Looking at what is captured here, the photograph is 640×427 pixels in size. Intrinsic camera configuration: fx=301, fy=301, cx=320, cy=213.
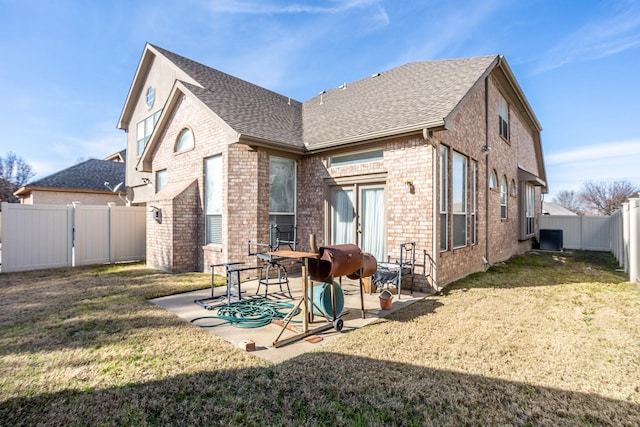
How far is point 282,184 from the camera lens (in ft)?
28.5

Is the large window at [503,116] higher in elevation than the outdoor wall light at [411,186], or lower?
higher

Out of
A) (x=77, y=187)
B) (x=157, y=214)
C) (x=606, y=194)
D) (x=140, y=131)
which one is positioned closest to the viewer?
(x=157, y=214)

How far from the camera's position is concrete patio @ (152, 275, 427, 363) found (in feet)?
12.6

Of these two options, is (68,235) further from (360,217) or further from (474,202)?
(474,202)

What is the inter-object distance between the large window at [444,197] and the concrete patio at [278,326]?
1.51m

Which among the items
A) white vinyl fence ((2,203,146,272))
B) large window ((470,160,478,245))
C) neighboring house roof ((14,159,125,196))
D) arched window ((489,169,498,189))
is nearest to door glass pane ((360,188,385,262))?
large window ((470,160,478,245))

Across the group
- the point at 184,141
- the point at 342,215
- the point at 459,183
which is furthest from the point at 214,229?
the point at 459,183

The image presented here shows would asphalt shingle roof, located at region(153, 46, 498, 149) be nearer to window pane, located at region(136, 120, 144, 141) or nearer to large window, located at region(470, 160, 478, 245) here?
large window, located at region(470, 160, 478, 245)

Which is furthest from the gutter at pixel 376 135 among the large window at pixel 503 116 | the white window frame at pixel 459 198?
the large window at pixel 503 116

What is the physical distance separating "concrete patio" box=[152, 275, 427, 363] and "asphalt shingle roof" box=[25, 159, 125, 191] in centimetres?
1690

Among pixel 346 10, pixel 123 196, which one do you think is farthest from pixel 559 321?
pixel 123 196

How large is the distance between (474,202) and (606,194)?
47.6 m

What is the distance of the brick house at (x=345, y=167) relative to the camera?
6910 mm

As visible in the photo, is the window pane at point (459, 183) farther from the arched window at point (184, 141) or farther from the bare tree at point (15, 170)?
the bare tree at point (15, 170)
